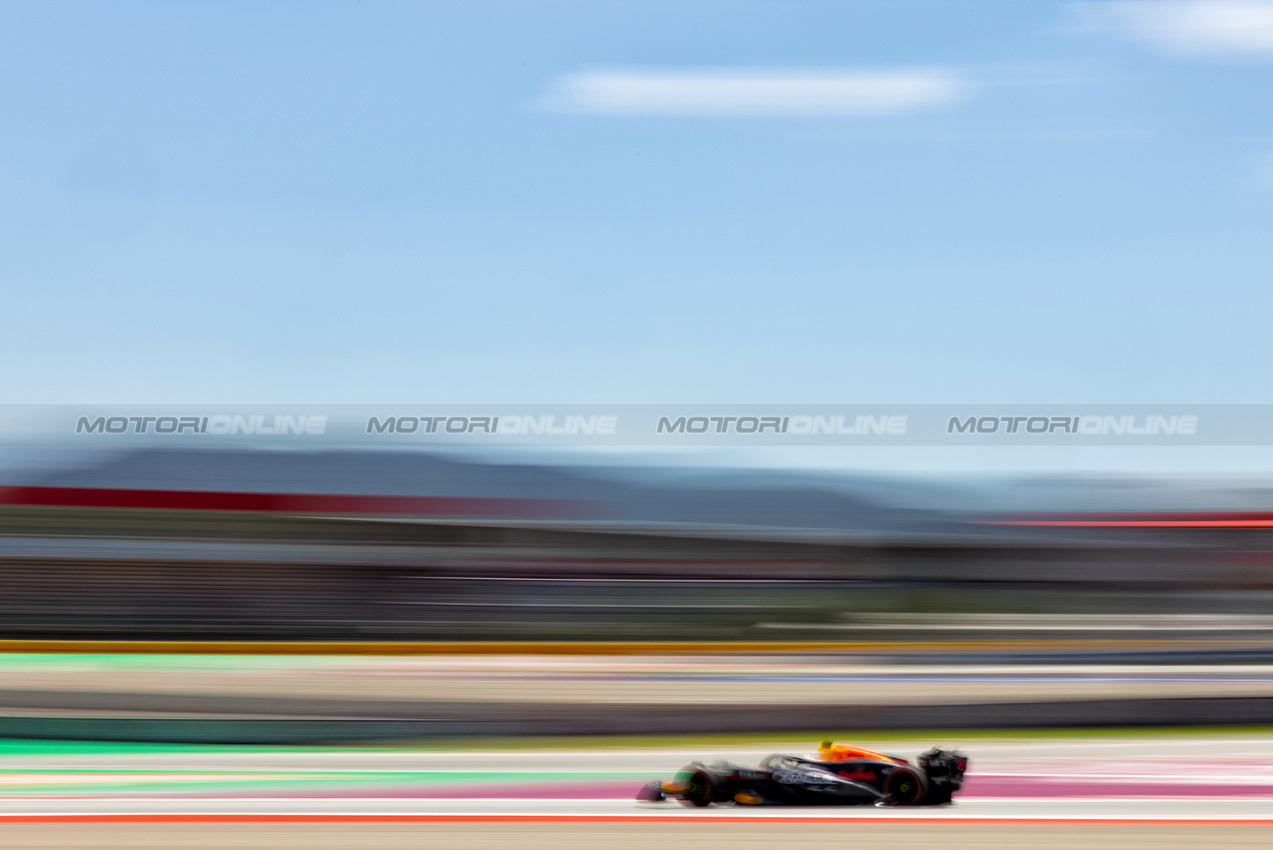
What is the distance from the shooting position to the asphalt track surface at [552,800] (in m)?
4.62

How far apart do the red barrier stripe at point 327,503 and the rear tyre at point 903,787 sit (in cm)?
1071

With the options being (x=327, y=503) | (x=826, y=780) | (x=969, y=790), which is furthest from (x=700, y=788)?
(x=327, y=503)

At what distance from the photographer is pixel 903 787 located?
4.70 m

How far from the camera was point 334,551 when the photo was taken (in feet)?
48.3

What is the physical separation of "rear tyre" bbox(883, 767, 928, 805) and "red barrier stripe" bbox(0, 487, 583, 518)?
10710mm

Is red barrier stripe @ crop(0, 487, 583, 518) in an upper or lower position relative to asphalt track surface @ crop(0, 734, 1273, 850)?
upper

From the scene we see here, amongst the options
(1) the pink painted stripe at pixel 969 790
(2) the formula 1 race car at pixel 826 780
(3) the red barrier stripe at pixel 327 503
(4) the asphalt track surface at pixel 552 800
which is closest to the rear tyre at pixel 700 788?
(2) the formula 1 race car at pixel 826 780

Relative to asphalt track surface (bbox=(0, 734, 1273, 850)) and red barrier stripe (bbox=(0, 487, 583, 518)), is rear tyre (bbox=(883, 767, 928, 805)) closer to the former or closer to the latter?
asphalt track surface (bbox=(0, 734, 1273, 850))

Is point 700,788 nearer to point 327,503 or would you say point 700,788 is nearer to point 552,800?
point 552,800

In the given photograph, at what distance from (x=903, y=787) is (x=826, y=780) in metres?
0.33

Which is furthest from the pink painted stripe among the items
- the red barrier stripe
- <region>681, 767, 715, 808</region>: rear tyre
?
the red barrier stripe

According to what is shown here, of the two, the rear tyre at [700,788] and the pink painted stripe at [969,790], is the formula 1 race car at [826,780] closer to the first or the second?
the rear tyre at [700,788]

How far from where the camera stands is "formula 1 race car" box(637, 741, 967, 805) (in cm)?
469
